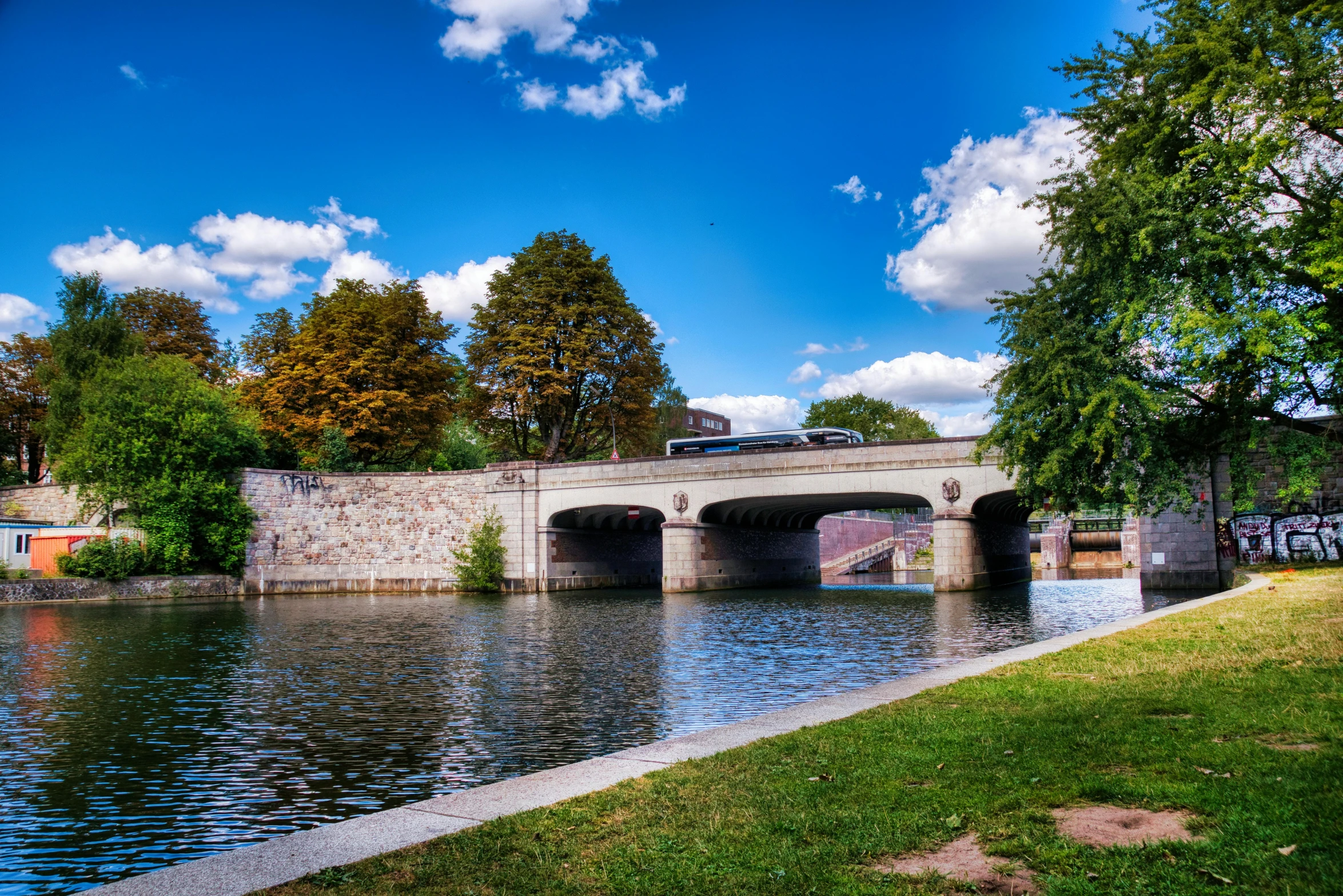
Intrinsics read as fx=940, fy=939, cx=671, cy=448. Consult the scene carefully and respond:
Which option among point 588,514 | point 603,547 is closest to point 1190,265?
point 588,514

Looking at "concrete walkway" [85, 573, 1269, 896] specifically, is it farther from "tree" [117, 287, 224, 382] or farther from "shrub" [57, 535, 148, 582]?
"tree" [117, 287, 224, 382]

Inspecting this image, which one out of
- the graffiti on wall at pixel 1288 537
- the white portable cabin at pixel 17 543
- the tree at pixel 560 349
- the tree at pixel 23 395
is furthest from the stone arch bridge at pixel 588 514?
the tree at pixel 23 395

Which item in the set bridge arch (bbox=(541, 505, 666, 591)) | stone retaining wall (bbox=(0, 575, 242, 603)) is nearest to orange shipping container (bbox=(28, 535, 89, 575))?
stone retaining wall (bbox=(0, 575, 242, 603))

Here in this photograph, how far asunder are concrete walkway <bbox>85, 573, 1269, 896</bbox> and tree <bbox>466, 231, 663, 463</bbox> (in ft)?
144

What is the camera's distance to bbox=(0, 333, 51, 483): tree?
2557 inches

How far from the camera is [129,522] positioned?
47781 mm

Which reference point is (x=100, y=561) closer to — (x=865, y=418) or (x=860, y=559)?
(x=860, y=559)

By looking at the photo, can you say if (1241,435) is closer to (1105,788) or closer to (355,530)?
(1105,788)

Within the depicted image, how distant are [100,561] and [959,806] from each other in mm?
49415

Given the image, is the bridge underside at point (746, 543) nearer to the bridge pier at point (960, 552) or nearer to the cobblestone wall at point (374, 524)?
the bridge pier at point (960, 552)

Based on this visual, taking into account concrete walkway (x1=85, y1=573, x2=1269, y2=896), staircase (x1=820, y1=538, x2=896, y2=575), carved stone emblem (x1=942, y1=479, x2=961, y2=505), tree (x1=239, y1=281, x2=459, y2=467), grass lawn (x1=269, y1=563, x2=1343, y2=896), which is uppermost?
tree (x1=239, y1=281, x2=459, y2=467)

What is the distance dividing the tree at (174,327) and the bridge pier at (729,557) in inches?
1363

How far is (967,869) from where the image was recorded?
5.06 meters

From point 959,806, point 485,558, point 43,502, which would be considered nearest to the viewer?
point 959,806
